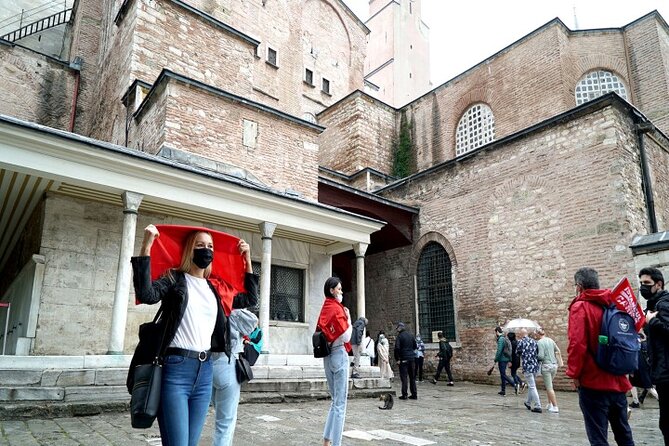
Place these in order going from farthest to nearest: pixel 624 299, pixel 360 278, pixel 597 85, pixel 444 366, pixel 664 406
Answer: pixel 597 85 → pixel 444 366 → pixel 360 278 → pixel 664 406 → pixel 624 299

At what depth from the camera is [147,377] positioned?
2.21m

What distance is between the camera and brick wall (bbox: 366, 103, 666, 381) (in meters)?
11.4

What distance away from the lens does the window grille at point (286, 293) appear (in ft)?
38.3

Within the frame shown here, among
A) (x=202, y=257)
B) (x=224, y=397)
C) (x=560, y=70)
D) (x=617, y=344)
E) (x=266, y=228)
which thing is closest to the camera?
(x=202, y=257)

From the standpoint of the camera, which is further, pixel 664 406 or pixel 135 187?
pixel 135 187

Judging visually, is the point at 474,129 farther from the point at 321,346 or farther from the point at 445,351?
the point at 321,346

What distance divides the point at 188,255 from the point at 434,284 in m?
13.5

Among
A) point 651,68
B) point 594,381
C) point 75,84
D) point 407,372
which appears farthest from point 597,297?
point 75,84

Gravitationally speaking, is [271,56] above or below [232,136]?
above

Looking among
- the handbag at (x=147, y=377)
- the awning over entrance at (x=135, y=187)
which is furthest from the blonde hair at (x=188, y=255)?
the awning over entrance at (x=135, y=187)

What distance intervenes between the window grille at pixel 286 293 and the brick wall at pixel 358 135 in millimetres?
9296

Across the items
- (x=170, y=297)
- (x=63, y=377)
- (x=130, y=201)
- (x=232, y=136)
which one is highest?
(x=232, y=136)

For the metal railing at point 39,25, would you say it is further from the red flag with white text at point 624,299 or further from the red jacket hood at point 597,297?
the red flag with white text at point 624,299

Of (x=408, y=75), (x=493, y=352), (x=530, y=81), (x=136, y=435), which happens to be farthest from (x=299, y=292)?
(x=408, y=75)
